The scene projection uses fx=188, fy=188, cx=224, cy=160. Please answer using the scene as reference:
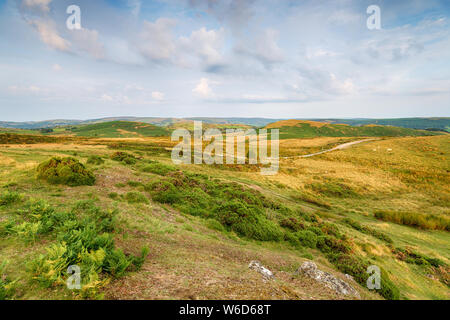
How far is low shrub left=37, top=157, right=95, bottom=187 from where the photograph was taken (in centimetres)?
1286

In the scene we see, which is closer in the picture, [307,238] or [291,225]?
[307,238]

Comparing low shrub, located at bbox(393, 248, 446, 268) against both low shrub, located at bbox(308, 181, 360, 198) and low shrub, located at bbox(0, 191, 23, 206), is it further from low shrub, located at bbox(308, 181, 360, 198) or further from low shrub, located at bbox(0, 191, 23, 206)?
low shrub, located at bbox(0, 191, 23, 206)

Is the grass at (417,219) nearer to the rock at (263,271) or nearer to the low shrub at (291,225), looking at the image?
the low shrub at (291,225)

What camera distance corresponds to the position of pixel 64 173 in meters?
13.1

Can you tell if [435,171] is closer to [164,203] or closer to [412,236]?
[412,236]

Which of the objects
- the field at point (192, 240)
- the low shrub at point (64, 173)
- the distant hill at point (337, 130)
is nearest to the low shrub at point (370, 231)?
the field at point (192, 240)

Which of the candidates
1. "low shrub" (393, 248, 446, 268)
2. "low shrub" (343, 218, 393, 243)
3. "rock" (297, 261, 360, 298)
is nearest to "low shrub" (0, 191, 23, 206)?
"rock" (297, 261, 360, 298)

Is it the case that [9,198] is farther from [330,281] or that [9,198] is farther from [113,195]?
[330,281]

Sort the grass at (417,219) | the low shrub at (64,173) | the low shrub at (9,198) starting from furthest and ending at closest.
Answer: the grass at (417,219)
the low shrub at (64,173)
the low shrub at (9,198)

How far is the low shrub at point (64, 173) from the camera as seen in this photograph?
1286 cm

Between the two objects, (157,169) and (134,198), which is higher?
(157,169)

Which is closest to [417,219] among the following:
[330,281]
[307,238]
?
[307,238]

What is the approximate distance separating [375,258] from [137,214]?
15492 mm
